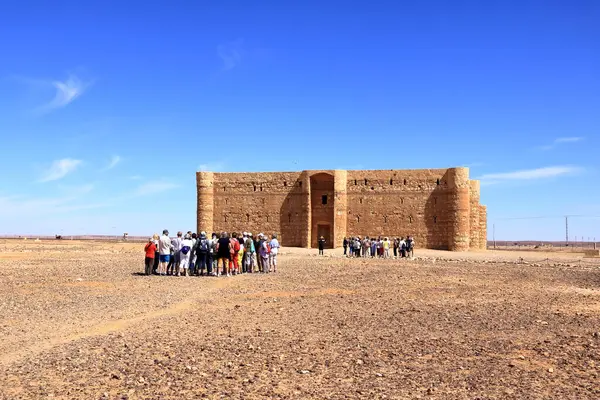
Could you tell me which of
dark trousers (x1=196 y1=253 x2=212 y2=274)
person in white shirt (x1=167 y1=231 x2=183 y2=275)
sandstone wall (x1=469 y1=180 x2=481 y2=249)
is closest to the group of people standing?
sandstone wall (x1=469 y1=180 x2=481 y2=249)

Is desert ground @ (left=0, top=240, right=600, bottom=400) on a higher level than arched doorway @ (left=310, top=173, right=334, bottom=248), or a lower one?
lower

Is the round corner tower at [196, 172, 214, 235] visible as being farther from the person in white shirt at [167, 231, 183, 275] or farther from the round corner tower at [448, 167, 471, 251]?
the person in white shirt at [167, 231, 183, 275]

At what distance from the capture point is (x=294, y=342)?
9055 millimetres

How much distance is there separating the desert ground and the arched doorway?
2784 centimetres

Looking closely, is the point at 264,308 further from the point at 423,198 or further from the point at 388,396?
the point at 423,198

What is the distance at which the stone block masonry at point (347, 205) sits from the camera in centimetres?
4203

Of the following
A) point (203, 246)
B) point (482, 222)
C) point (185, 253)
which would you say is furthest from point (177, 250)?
point (482, 222)

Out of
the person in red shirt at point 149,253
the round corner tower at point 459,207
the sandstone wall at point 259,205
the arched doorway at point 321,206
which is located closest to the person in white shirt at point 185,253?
the person in red shirt at point 149,253

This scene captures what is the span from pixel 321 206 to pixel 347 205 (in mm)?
2133

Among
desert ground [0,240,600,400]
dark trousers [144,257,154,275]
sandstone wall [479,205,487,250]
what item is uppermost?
sandstone wall [479,205,487,250]

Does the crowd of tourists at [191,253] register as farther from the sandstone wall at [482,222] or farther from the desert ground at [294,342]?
the sandstone wall at [482,222]

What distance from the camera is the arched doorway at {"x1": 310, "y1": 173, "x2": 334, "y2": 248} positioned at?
147 ft

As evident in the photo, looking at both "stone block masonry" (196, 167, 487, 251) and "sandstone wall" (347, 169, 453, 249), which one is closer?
"stone block masonry" (196, 167, 487, 251)

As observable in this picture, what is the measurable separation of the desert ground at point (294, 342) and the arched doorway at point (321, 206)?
91.3 ft
